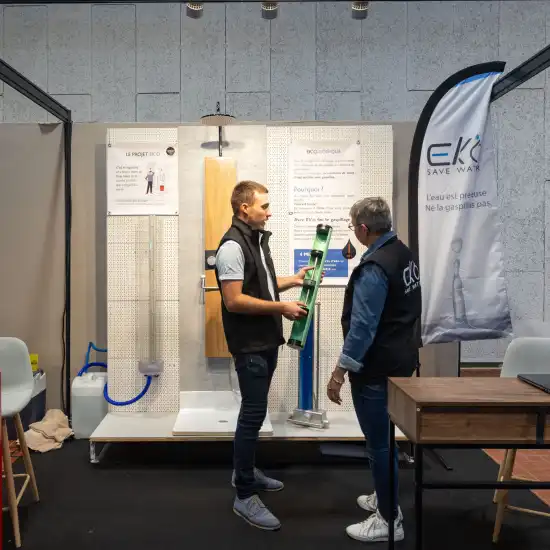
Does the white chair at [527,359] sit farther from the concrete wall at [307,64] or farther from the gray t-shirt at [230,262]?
the concrete wall at [307,64]

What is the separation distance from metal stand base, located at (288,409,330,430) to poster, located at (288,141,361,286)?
2.96 feet

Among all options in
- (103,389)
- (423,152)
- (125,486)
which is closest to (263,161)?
(423,152)

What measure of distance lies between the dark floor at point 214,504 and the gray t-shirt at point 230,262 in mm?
1225

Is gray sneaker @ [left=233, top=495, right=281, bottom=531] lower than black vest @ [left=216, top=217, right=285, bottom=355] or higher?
lower

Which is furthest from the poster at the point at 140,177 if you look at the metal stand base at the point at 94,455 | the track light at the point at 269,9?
the metal stand base at the point at 94,455

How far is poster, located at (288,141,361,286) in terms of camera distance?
12.0ft

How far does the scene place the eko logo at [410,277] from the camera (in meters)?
2.23

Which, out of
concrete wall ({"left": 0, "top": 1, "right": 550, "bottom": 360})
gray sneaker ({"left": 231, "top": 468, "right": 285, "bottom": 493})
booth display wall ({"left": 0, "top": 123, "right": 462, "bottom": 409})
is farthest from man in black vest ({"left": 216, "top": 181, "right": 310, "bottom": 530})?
concrete wall ({"left": 0, "top": 1, "right": 550, "bottom": 360})

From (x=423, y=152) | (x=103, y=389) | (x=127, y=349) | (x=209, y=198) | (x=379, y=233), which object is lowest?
(x=103, y=389)

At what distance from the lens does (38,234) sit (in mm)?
3996

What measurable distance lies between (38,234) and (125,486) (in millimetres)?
2044

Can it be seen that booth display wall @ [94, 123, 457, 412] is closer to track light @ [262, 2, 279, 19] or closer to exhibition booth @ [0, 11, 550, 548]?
exhibition booth @ [0, 11, 550, 548]

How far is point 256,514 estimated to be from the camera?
100 inches

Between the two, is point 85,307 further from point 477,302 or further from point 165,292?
point 477,302
